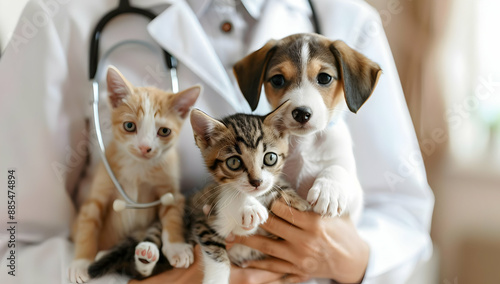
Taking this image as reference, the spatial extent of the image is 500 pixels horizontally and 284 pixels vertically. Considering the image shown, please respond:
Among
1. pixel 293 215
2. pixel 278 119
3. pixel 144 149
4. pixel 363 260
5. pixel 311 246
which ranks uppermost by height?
pixel 278 119

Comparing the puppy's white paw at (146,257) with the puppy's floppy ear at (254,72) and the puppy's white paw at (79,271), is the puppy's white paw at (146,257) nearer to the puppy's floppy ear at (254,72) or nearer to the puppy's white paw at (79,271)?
the puppy's white paw at (79,271)

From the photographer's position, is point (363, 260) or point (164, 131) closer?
point (164, 131)

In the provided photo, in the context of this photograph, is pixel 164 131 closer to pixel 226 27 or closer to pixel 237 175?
pixel 237 175

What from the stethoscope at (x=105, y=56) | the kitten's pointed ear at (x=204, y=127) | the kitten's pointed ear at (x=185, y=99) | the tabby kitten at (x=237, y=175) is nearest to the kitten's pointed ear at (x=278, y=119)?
the tabby kitten at (x=237, y=175)

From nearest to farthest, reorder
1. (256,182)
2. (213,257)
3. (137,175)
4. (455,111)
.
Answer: (256,182) → (213,257) → (137,175) → (455,111)

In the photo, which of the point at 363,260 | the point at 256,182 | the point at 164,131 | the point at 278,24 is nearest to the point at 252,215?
the point at 256,182

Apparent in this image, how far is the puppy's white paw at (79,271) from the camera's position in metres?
0.96

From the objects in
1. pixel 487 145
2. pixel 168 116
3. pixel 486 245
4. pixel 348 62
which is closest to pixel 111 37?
pixel 168 116

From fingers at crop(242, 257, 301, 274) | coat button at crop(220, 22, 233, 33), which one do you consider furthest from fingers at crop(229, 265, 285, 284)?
coat button at crop(220, 22, 233, 33)

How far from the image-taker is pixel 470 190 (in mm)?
1142

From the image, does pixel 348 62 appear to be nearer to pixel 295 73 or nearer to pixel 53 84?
pixel 295 73

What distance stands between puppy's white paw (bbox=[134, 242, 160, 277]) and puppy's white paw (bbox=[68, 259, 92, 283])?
0.45 feet

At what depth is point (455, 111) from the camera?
120 centimetres

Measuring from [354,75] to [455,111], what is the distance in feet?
→ 1.80
